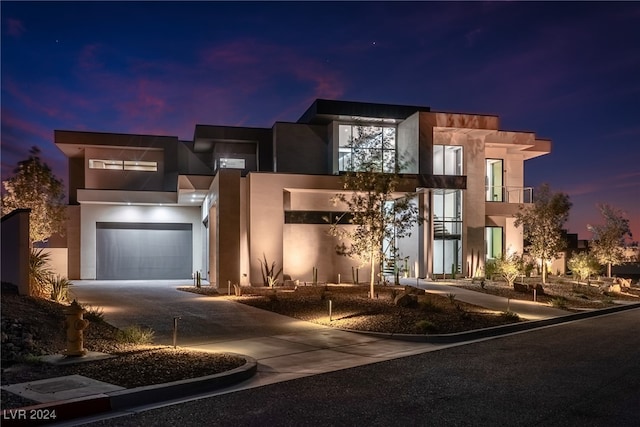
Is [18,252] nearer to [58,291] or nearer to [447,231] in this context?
[58,291]

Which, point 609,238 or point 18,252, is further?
point 609,238

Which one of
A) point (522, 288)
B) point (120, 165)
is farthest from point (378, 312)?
point (120, 165)

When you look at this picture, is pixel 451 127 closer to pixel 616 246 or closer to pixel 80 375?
pixel 616 246

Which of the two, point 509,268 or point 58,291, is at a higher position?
point 58,291

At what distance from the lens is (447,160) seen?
108 feet

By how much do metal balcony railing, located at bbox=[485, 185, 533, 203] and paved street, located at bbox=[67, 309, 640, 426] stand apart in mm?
27015

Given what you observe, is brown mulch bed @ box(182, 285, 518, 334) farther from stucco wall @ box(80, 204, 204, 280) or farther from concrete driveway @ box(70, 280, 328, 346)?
stucco wall @ box(80, 204, 204, 280)

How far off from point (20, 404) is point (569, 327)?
46.0ft

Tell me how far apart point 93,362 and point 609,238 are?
34.5m

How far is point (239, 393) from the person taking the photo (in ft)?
25.4

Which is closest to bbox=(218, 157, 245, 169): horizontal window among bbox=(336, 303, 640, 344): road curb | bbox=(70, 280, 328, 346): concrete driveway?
bbox=(70, 280, 328, 346): concrete driveway

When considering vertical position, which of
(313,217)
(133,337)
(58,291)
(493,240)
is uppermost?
(313,217)

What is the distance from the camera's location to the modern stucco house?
84.1 ft

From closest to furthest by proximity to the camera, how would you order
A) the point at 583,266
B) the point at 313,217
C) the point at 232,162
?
the point at 313,217 → the point at 583,266 → the point at 232,162
